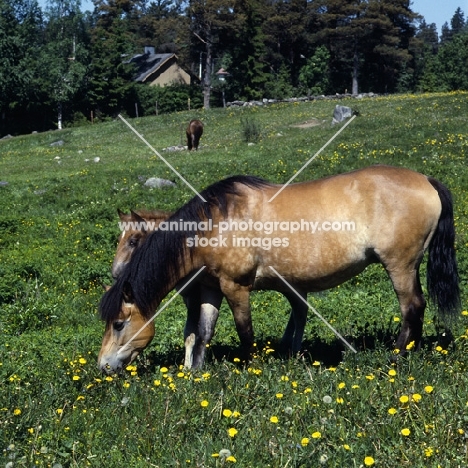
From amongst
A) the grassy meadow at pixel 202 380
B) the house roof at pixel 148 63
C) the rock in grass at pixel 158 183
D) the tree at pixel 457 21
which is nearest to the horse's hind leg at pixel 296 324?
the grassy meadow at pixel 202 380

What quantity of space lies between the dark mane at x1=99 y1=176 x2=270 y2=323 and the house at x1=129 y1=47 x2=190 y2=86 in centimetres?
6675

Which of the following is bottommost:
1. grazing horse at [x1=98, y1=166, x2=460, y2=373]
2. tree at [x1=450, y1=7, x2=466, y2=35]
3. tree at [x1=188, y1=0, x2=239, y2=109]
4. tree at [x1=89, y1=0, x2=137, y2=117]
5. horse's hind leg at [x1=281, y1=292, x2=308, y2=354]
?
horse's hind leg at [x1=281, y1=292, x2=308, y2=354]

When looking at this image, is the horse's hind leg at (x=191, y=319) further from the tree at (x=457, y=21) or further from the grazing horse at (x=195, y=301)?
the tree at (x=457, y=21)

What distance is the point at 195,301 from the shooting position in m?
7.30

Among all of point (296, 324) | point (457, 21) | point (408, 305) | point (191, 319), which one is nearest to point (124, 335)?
point (191, 319)

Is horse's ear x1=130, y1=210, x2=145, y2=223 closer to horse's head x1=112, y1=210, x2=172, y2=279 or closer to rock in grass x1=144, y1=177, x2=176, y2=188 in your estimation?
horse's head x1=112, y1=210, x2=172, y2=279

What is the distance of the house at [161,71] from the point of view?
72312mm

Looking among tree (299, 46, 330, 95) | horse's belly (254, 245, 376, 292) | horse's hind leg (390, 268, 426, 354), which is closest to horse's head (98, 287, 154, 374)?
horse's belly (254, 245, 376, 292)

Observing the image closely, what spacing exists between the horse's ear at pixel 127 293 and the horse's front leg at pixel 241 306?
916 mm

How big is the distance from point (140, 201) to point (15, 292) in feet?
21.3

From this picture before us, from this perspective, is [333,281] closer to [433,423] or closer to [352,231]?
[352,231]

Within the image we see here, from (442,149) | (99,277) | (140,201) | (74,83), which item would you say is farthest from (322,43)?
(99,277)

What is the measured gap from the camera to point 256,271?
6887 mm

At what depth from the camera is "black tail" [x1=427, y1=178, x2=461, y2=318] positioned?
22.5 feet
